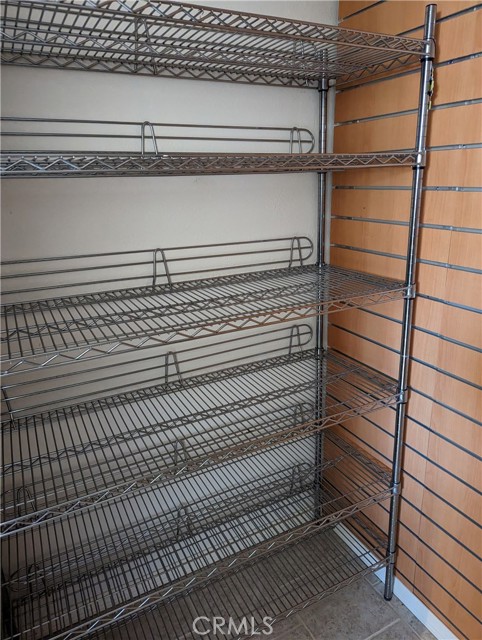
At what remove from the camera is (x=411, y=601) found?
5.58ft

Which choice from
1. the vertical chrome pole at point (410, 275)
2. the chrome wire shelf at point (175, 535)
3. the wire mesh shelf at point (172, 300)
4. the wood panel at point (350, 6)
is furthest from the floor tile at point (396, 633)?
the wood panel at point (350, 6)

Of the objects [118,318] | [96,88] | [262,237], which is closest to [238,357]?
[262,237]

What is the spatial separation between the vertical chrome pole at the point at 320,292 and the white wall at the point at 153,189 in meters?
0.04

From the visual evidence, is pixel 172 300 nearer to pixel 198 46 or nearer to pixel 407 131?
pixel 198 46

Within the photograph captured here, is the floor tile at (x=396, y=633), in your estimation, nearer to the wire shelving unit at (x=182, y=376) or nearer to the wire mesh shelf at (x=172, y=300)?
the wire shelving unit at (x=182, y=376)

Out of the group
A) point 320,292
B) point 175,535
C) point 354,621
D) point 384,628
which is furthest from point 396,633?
point 320,292

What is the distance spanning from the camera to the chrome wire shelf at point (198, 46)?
1.10 metres

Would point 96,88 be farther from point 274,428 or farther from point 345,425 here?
point 345,425

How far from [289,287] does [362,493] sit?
2.95 ft

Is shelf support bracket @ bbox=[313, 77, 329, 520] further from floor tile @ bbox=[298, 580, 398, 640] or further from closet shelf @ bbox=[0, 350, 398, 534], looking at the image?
floor tile @ bbox=[298, 580, 398, 640]

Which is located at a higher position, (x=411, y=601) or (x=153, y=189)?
(x=153, y=189)

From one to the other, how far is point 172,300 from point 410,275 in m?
0.76

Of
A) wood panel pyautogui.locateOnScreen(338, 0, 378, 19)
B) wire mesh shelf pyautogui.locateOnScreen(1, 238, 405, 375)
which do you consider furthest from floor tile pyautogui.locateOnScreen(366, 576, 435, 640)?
wood panel pyautogui.locateOnScreen(338, 0, 378, 19)

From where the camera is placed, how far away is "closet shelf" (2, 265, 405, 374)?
1246 millimetres
